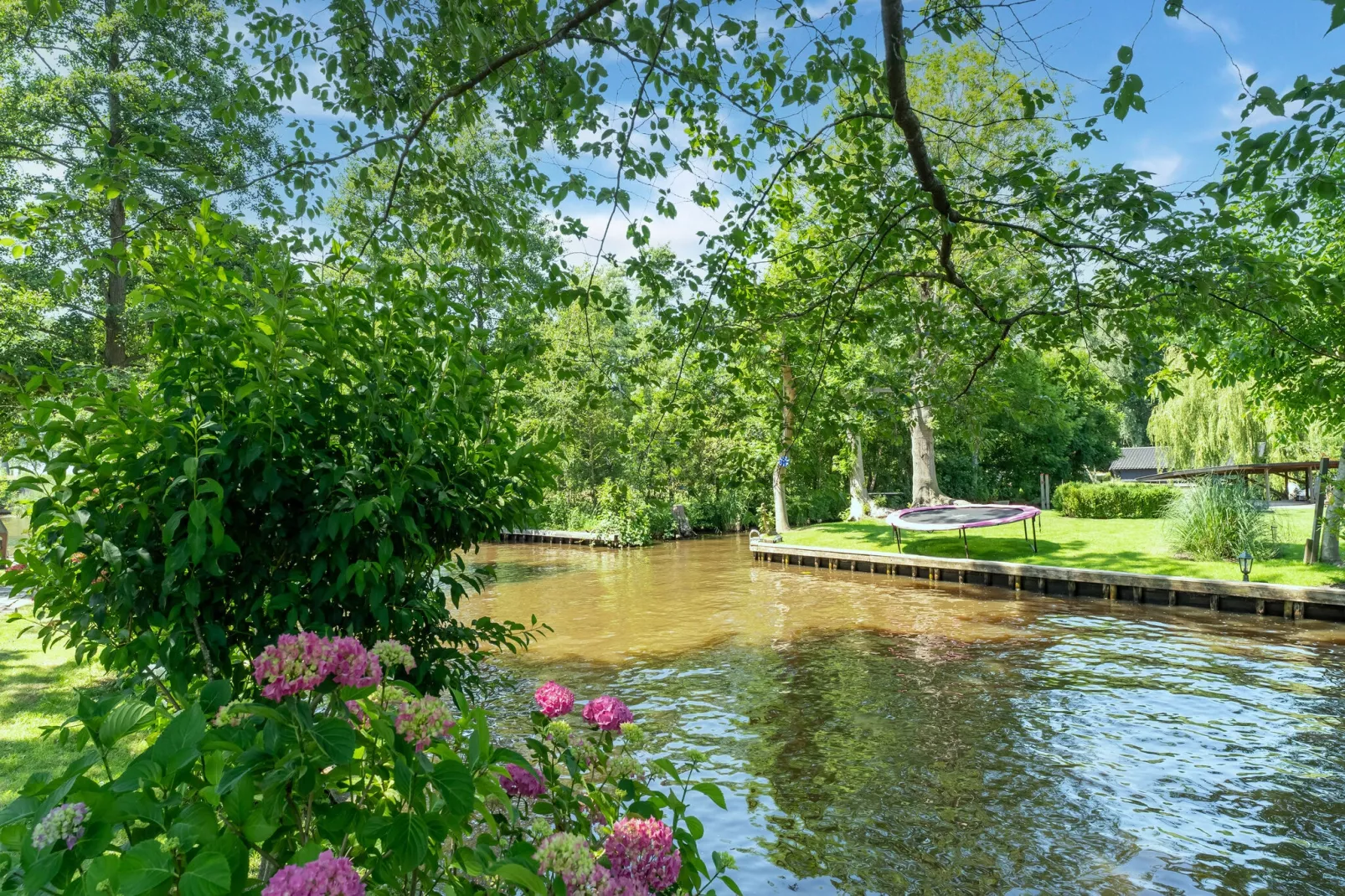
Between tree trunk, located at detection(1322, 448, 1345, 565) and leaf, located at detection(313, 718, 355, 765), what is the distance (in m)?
Result: 14.9

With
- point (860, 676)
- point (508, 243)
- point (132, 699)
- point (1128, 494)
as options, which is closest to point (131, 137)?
point (508, 243)

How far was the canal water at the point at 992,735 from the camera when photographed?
525 cm

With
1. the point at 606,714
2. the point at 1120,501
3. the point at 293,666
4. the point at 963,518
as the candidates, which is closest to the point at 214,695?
the point at 293,666

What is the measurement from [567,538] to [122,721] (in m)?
32.0

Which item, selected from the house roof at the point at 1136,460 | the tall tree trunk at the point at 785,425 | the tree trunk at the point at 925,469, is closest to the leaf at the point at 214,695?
the tall tree trunk at the point at 785,425

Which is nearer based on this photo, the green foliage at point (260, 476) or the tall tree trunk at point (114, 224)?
the green foliage at point (260, 476)

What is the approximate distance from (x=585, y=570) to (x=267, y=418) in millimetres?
20943

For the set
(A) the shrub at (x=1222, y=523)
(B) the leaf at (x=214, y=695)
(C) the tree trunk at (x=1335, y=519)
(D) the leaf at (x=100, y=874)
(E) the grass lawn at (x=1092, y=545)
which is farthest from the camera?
(A) the shrub at (x=1222, y=523)

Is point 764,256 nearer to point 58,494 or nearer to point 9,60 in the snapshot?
point 58,494

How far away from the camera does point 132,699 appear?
1.33 m

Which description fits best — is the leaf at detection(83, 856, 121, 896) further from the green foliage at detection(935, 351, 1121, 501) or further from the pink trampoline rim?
the green foliage at detection(935, 351, 1121, 501)

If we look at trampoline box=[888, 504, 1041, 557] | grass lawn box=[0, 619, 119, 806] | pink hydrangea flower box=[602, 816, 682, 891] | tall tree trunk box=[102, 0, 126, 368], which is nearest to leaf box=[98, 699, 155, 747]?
pink hydrangea flower box=[602, 816, 682, 891]

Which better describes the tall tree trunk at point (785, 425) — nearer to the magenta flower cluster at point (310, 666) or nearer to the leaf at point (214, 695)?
the magenta flower cluster at point (310, 666)

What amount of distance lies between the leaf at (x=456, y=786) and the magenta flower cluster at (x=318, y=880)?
0.16 m
